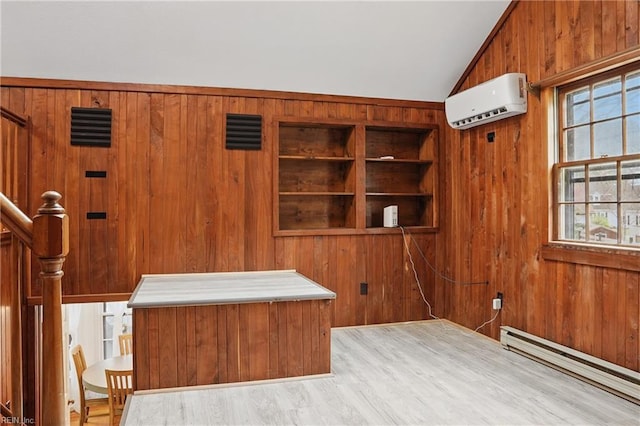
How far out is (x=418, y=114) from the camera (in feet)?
16.4

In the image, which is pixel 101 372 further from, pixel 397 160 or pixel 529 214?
pixel 529 214

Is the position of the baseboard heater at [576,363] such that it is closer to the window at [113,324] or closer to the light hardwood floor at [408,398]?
the light hardwood floor at [408,398]

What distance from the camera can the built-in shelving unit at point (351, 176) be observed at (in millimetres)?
4750

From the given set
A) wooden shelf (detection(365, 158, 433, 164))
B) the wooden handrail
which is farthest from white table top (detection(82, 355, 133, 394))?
the wooden handrail

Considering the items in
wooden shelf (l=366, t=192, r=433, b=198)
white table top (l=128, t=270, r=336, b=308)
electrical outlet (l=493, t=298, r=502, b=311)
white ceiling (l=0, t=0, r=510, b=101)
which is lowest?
electrical outlet (l=493, t=298, r=502, b=311)

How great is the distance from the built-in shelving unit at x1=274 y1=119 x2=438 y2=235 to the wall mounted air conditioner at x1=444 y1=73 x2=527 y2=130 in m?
0.58

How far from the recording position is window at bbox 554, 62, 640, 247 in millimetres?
3031

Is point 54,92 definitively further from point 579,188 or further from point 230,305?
point 579,188

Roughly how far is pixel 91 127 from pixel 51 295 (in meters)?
2.90

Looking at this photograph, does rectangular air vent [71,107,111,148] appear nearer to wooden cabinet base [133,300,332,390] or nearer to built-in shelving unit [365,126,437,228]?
wooden cabinet base [133,300,332,390]

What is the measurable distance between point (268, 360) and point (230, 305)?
1.54ft

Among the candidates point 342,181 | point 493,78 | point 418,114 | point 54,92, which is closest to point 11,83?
point 54,92

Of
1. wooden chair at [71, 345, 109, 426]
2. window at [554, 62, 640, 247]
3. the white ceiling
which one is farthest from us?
wooden chair at [71, 345, 109, 426]

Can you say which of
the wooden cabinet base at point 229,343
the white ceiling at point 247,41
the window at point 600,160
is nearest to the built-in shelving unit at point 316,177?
the white ceiling at point 247,41
